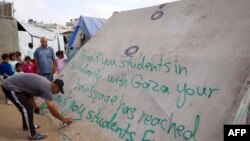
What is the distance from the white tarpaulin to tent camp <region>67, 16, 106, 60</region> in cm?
725

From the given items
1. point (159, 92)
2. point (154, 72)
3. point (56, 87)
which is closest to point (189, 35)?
point (154, 72)

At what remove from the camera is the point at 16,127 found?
539cm

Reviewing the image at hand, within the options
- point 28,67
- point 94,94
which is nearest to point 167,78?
point 94,94

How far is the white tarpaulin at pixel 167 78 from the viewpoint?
142 inches

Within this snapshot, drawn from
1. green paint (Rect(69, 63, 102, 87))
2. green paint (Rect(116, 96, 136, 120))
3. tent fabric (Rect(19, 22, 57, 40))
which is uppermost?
tent fabric (Rect(19, 22, 57, 40))

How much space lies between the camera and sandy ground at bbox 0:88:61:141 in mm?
4871

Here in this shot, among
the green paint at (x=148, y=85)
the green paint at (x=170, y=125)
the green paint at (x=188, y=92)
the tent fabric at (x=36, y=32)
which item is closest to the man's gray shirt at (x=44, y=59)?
the green paint at (x=148, y=85)

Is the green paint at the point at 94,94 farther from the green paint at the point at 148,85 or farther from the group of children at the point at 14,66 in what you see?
the group of children at the point at 14,66

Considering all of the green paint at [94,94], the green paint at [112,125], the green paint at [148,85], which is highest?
the green paint at [148,85]

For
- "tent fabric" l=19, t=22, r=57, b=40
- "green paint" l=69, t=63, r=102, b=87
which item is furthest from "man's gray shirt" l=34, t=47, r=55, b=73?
"tent fabric" l=19, t=22, r=57, b=40

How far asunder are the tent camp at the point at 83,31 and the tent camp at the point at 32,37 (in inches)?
98.0

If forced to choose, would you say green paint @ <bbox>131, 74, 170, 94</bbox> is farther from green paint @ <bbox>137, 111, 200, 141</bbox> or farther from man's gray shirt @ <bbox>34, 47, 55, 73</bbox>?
man's gray shirt @ <bbox>34, 47, 55, 73</bbox>

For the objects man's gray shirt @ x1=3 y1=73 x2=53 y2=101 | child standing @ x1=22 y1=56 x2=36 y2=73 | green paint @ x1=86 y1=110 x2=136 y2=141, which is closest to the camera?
green paint @ x1=86 y1=110 x2=136 y2=141

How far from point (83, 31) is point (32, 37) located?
4344 mm
